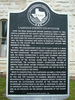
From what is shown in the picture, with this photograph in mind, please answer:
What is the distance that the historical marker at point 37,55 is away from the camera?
4.24 meters

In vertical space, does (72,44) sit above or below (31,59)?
above

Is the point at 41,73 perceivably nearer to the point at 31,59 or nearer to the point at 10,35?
the point at 31,59

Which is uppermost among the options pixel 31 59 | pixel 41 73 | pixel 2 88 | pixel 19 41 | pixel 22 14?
pixel 22 14

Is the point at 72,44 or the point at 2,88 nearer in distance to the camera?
the point at 2,88

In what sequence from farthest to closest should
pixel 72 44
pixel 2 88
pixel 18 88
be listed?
pixel 72 44
pixel 2 88
pixel 18 88

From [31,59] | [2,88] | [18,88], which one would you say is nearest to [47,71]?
[31,59]

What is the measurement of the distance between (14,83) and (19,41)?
1068 millimetres

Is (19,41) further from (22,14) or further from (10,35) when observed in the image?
(22,14)

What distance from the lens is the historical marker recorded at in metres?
4.24

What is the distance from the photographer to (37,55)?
14.0 ft

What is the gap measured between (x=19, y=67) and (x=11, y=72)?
238 mm

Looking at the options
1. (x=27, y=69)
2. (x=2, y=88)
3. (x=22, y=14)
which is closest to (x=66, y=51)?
(x=27, y=69)

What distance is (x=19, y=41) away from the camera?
4.30 meters

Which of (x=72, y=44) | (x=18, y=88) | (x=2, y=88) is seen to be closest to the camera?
(x=18, y=88)
